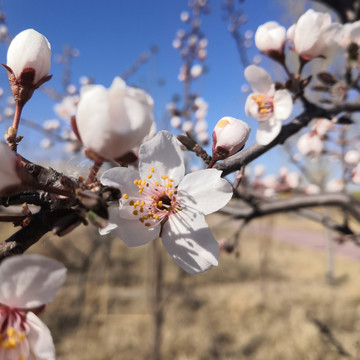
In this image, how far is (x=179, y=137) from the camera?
598mm

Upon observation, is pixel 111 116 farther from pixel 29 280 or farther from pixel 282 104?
pixel 282 104

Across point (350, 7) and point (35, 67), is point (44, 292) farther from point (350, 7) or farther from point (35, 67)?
point (350, 7)

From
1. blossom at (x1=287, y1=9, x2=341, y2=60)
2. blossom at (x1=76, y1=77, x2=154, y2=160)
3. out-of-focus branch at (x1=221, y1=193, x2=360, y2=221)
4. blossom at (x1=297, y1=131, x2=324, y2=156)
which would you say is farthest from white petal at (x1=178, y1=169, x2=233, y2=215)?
blossom at (x1=297, y1=131, x2=324, y2=156)

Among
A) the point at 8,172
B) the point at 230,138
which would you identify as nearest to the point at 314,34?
the point at 230,138

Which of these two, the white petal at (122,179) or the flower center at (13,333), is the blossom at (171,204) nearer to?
the white petal at (122,179)

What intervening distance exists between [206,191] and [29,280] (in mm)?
292

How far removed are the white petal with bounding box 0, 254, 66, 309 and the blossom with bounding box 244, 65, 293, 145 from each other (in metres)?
0.53

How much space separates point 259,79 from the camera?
0.86 m

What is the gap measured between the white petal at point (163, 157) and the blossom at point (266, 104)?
26cm

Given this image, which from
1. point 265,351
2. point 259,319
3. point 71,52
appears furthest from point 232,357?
point 71,52

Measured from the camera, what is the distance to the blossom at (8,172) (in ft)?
1.26

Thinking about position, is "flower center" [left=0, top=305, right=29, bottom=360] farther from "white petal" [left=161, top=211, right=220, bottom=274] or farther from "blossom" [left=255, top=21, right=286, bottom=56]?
"blossom" [left=255, top=21, right=286, bottom=56]

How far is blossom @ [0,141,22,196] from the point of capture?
383mm

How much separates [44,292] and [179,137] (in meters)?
0.35
